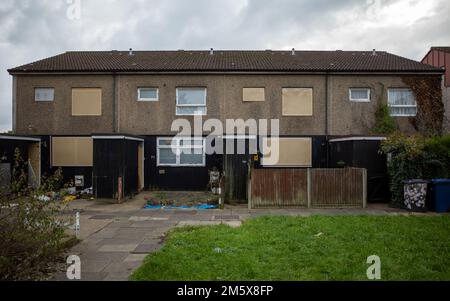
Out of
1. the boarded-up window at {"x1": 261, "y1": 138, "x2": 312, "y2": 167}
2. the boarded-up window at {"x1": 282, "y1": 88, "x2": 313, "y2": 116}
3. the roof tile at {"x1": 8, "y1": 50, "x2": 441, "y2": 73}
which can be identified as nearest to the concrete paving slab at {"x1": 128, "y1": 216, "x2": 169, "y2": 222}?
the boarded-up window at {"x1": 261, "y1": 138, "x2": 312, "y2": 167}

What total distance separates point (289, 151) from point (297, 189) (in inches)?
203

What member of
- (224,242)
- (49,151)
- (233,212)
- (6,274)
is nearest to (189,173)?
(233,212)

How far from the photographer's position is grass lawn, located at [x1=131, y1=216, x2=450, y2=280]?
18.1 feet

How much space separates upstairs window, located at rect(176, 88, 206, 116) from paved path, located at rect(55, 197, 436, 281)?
538 centimetres

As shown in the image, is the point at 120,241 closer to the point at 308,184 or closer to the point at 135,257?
the point at 135,257

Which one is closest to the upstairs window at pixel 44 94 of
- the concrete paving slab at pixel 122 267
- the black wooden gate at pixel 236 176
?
the black wooden gate at pixel 236 176

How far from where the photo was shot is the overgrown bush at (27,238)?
5203mm

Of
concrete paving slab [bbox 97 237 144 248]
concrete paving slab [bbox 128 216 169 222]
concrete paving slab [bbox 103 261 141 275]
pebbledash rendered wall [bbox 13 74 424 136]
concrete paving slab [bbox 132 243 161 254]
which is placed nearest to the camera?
concrete paving slab [bbox 103 261 141 275]

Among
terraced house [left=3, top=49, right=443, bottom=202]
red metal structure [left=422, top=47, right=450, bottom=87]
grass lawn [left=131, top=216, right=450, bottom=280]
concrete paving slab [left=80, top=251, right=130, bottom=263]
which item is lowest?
concrete paving slab [left=80, top=251, right=130, bottom=263]

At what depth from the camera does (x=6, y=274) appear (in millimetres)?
5098

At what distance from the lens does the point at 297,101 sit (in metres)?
17.8

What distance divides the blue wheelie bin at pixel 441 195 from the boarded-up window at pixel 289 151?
6.49 metres

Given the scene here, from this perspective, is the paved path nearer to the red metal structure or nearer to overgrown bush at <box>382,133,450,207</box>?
overgrown bush at <box>382,133,450,207</box>
